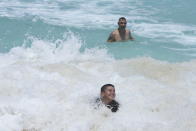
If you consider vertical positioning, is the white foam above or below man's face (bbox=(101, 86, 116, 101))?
below

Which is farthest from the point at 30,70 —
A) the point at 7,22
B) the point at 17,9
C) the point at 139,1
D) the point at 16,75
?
the point at 139,1

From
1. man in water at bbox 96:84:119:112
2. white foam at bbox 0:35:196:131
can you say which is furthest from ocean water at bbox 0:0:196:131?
man in water at bbox 96:84:119:112

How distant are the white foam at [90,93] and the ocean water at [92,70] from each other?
1 centimetres

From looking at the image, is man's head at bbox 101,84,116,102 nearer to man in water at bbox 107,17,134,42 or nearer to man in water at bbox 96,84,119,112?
man in water at bbox 96,84,119,112

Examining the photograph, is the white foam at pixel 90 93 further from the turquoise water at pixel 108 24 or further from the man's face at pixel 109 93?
the turquoise water at pixel 108 24

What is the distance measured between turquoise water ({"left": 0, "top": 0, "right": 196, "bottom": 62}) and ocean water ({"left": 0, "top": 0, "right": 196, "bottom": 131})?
0.03 meters

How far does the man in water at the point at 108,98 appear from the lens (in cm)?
670

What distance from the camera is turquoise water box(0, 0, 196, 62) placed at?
11.2 metres

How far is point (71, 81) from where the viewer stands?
7.82 metres

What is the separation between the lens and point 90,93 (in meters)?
7.33

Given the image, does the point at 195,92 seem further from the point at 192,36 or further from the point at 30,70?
the point at 192,36

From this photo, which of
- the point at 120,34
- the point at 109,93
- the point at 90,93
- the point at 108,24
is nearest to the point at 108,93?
the point at 109,93

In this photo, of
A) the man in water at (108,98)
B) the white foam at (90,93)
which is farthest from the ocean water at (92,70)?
the man in water at (108,98)

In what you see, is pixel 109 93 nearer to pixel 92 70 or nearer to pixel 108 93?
pixel 108 93
